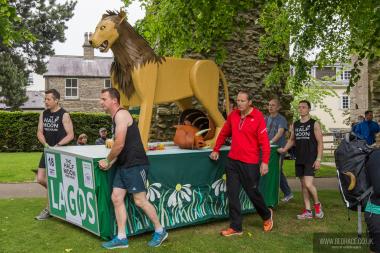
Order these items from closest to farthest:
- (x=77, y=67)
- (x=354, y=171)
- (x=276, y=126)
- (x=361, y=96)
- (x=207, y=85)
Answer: (x=354, y=171), (x=207, y=85), (x=276, y=126), (x=361, y=96), (x=77, y=67)

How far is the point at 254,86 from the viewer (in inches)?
566

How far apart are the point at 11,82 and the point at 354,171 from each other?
90.9ft

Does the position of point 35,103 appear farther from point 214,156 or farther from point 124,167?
point 124,167

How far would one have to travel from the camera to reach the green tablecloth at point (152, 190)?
5543mm

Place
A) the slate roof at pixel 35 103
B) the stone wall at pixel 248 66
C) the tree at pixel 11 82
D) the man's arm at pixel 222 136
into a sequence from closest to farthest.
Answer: the man's arm at pixel 222 136
the stone wall at pixel 248 66
the tree at pixel 11 82
the slate roof at pixel 35 103

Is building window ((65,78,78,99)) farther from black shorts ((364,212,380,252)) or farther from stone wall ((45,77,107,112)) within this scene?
black shorts ((364,212,380,252))

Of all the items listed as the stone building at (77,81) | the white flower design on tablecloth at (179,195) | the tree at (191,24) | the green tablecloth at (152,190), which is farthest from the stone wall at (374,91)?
the stone building at (77,81)

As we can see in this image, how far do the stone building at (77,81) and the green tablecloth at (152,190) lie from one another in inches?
1263

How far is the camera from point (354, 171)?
3.78 meters

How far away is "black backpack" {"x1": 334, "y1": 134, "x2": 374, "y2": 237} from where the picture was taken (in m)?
3.76

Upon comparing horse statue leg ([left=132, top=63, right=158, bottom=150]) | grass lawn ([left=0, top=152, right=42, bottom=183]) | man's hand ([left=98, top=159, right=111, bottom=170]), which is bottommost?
grass lawn ([left=0, top=152, right=42, bottom=183])

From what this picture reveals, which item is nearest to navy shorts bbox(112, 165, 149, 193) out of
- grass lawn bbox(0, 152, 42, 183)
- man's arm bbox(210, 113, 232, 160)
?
man's arm bbox(210, 113, 232, 160)

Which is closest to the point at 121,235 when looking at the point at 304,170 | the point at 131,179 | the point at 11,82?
the point at 131,179

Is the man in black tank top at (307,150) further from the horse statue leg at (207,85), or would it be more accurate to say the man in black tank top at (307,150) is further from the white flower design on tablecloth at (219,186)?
the horse statue leg at (207,85)
